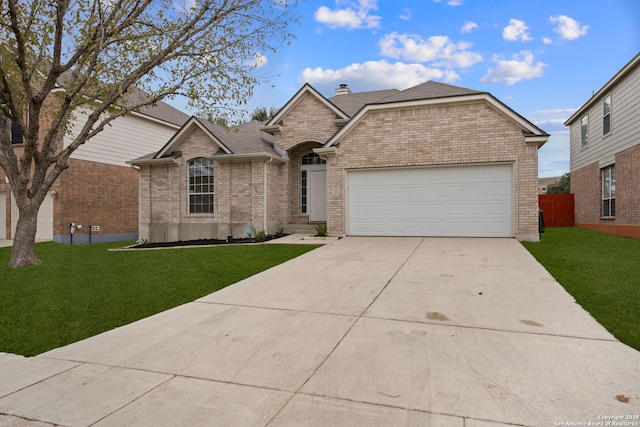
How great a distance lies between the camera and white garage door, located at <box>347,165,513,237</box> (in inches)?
479

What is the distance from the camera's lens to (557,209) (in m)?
21.7

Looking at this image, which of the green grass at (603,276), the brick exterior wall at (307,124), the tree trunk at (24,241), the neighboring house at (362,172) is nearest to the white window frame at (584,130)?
the green grass at (603,276)

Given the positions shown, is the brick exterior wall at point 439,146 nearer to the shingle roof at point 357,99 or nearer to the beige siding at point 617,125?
the shingle roof at point 357,99

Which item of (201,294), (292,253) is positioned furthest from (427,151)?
(201,294)

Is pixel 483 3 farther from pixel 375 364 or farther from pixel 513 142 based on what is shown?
pixel 375 364

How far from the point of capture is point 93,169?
18.4 meters

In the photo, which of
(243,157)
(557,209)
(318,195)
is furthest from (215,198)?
(557,209)

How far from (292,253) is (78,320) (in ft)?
19.8

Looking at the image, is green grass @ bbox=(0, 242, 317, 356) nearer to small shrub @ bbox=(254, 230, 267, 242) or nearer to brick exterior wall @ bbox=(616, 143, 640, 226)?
small shrub @ bbox=(254, 230, 267, 242)

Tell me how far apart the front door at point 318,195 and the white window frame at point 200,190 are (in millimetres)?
4119

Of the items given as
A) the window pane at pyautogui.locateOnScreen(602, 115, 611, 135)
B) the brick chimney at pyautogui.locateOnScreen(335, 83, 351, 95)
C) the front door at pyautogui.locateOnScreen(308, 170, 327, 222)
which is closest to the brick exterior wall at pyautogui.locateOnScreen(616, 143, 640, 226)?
the window pane at pyautogui.locateOnScreen(602, 115, 611, 135)

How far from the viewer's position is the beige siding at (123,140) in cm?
1816

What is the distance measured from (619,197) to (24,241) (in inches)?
792

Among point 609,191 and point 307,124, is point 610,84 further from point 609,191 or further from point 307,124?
point 307,124
